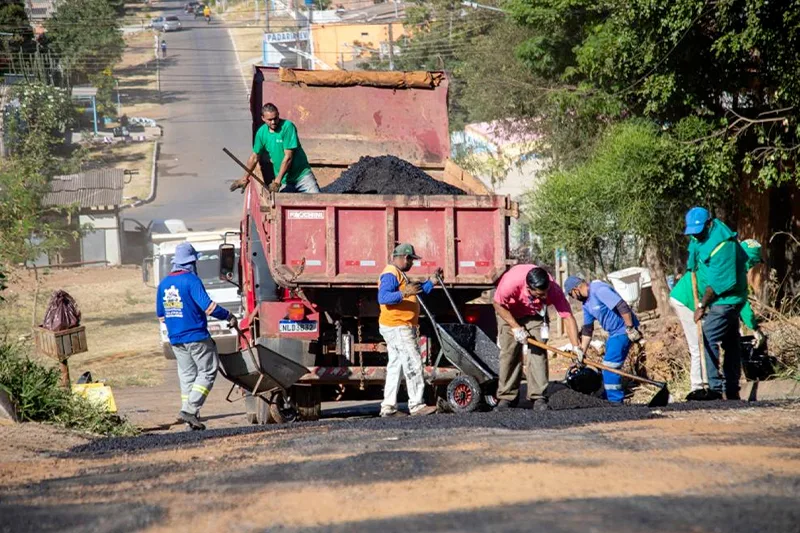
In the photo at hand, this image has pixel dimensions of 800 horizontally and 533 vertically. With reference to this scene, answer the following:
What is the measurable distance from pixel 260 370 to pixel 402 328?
1217mm

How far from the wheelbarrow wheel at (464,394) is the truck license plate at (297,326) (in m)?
1.32

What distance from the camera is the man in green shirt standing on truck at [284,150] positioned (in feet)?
36.9

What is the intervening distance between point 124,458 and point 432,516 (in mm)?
2771

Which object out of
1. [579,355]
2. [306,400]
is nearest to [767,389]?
[579,355]

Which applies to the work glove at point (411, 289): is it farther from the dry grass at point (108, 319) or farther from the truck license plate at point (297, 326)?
the dry grass at point (108, 319)

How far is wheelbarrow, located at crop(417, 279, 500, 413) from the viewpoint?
9227 millimetres

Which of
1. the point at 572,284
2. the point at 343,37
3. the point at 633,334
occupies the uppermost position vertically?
the point at 343,37

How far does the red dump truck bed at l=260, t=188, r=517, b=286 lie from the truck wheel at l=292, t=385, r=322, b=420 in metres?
1.13

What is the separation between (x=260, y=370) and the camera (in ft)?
30.1

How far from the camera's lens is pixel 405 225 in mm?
9648

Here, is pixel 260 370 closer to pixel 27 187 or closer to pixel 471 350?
pixel 471 350

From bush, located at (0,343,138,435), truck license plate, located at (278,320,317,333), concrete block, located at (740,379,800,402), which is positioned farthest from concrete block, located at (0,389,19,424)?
concrete block, located at (740,379,800,402)

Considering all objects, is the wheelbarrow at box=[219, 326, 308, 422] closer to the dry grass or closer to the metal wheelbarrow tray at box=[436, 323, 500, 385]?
the metal wheelbarrow tray at box=[436, 323, 500, 385]

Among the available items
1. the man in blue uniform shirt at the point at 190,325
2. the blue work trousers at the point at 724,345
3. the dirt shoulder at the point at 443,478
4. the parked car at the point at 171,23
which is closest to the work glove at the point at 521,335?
the dirt shoulder at the point at 443,478
